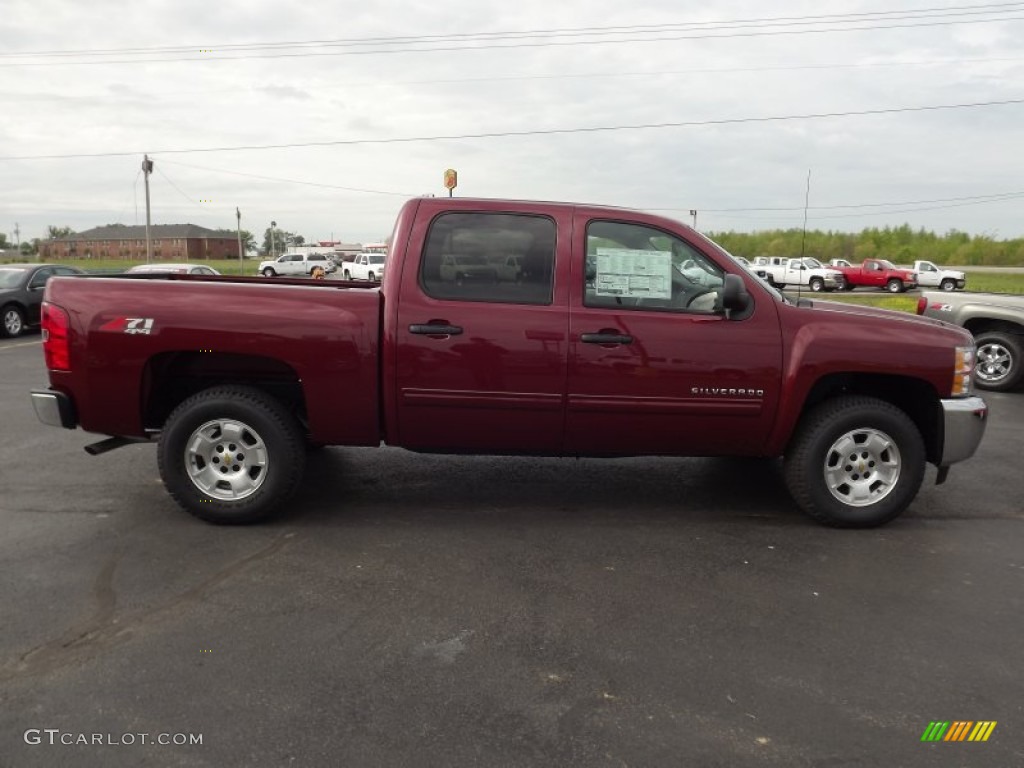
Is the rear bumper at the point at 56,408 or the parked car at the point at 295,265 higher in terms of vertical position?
the parked car at the point at 295,265

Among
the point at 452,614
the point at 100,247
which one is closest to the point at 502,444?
the point at 452,614

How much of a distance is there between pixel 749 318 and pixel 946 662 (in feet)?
6.69

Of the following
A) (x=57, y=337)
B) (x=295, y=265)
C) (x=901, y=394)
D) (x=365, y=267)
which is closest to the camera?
(x=57, y=337)

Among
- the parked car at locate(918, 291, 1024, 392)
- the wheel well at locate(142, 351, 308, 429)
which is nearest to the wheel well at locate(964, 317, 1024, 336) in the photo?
the parked car at locate(918, 291, 1024, 392)

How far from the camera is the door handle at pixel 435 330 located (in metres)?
4.36

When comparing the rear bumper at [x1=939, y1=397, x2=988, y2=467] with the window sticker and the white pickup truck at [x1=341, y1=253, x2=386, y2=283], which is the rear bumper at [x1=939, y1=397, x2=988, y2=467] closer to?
the window sticker

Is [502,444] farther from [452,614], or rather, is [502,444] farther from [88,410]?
[88,410]

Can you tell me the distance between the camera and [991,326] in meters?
9.93

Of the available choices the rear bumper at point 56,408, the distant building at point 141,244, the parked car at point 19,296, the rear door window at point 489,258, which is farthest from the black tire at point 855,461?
the distant building at point 141,244

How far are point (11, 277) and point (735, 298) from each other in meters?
16.1

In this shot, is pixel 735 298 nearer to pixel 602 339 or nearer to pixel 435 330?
pixel 602 339

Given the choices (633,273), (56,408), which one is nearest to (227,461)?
(56,408)

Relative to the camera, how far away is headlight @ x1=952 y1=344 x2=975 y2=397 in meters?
4.59

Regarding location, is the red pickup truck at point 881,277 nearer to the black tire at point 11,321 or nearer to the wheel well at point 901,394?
the black tire at point 11,321
